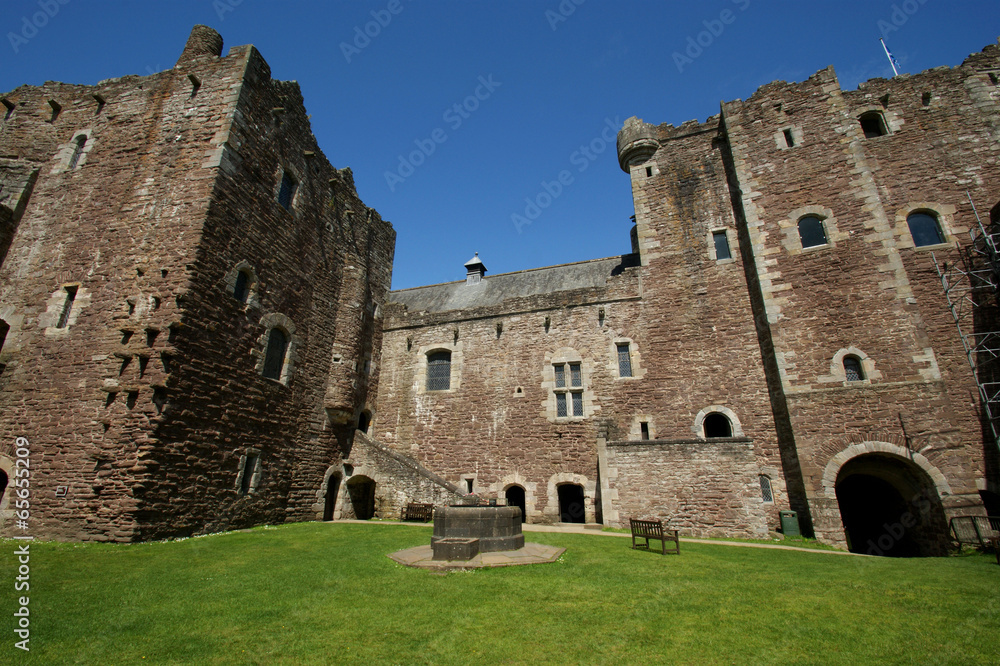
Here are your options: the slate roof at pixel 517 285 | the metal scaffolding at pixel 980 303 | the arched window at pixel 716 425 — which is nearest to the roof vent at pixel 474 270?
the slate roof at pixel 517 285

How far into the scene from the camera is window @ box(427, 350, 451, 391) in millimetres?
18656

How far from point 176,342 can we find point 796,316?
17223 millimetres

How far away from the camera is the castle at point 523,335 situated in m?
11.1

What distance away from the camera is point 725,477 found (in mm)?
12430

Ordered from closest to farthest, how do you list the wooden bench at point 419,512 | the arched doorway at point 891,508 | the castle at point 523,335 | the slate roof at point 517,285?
the castle at point 523,335 → the arched doorway at point 891,508 → the wooden bench at point 419,512 → the slate roof at point 517,285

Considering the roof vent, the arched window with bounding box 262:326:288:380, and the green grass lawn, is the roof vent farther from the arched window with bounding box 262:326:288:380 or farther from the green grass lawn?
the green grass lawn

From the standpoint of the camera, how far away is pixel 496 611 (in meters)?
5.19

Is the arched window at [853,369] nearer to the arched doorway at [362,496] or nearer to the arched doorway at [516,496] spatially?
the arched doorway at [516,496]

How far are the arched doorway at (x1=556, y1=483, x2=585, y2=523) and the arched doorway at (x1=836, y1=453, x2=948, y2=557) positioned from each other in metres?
7.58

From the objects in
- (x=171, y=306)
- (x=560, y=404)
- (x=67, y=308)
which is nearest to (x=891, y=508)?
(x=560, y=404)

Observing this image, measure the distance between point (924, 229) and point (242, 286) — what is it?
21.2m

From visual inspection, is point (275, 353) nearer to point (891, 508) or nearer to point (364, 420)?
point (364, 420)

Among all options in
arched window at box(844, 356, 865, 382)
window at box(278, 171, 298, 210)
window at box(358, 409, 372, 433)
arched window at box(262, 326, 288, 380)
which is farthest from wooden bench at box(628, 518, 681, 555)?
window at box(278, 171, 298, 210)

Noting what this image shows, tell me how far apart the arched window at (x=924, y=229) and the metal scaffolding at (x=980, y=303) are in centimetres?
64
